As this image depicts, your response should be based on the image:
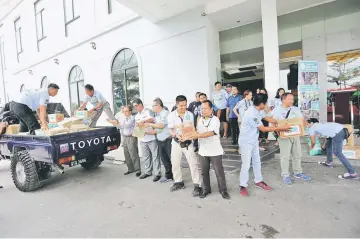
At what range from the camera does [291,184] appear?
3.79 meters

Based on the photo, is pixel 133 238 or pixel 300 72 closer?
pixel 133 238

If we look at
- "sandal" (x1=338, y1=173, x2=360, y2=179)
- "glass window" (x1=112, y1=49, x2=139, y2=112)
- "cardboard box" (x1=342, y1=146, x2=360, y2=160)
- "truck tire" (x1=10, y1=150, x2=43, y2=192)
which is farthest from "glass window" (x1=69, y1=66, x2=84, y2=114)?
"sandal" (x1=338, y1=173, x2=360, y2=179)

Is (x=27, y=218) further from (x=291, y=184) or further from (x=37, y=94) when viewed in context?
(x=291, y=184)

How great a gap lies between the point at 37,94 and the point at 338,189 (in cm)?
600

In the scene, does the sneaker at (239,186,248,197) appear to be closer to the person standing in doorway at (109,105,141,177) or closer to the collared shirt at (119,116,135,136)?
the person standing in doorway at (109,105,141,177)

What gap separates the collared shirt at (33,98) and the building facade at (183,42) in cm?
29

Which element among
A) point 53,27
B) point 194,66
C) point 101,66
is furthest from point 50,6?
point 194,66

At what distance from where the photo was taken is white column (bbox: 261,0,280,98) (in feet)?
20.4

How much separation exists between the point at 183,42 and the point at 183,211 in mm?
5986

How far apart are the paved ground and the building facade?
2.79 meters

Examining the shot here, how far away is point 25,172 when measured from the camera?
416 centimetres

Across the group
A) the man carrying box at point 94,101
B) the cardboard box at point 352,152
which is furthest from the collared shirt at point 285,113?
the man carrying box at point 94,101

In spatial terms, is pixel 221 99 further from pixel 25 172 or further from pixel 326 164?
pixel 25 172

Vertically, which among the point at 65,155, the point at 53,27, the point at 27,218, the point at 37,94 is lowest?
the point at 27,218
